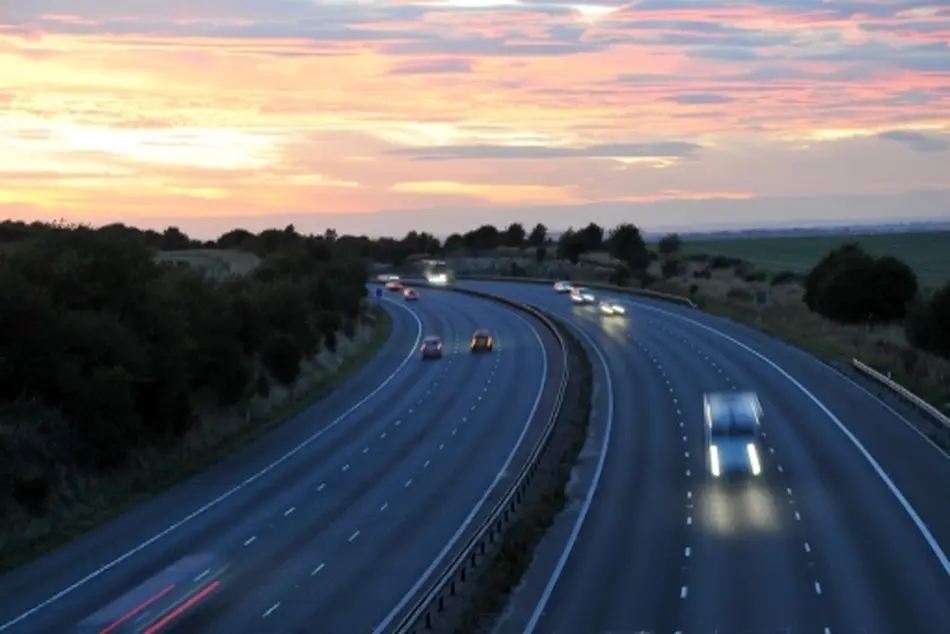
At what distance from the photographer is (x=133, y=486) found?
39188 millimetres

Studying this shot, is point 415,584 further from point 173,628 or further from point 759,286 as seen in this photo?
point 759,286

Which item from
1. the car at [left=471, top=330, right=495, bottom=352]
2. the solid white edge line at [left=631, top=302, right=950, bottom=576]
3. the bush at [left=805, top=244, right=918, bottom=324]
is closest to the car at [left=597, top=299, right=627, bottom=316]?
the bush at [left=805, top=244, right=918, bottom=324]

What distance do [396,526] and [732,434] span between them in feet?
38.2

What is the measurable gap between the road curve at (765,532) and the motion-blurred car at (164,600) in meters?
5.55

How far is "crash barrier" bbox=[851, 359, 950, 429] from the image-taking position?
1749 inches

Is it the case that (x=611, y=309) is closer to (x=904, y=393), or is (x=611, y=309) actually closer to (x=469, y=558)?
(x=904, y=393)

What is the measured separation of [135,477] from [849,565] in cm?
1980

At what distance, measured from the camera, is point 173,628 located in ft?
79.6

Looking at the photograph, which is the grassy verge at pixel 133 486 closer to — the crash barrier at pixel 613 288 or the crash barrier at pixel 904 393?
the crash barrier at pixel 904 393

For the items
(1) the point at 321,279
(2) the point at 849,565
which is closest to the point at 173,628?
(2) the point at 849,565

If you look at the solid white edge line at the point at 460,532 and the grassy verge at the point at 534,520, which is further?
the grassy verge at the point at 534,520

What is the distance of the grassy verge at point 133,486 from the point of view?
105 ft

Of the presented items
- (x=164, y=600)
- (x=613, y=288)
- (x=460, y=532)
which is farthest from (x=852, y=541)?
(x=613, y=288)


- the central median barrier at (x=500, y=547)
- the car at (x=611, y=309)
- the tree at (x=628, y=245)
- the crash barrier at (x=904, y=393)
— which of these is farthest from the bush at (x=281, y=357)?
the tree at (x=628, y=245)
